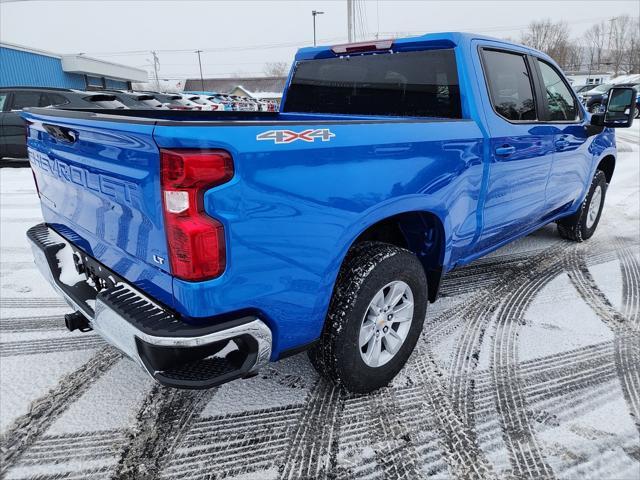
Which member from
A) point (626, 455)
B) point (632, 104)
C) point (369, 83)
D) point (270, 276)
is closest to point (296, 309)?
point (270, 276)

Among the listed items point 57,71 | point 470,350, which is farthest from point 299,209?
point 57,71

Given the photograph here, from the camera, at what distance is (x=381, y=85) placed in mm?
3180

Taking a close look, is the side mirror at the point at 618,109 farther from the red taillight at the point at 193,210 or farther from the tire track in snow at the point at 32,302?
the tire track in snow at the point at 32,302

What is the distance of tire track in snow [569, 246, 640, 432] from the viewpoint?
243 cm

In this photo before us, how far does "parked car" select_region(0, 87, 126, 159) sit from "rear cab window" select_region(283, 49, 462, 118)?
22.6 ft

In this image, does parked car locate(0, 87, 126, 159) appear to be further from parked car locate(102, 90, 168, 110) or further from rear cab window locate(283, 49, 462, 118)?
rear cab window locate(283, 49, 462, 118)

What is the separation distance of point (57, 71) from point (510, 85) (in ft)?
108

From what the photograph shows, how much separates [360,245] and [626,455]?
149 cm

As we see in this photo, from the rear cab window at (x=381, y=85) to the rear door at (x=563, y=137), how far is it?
1028mm

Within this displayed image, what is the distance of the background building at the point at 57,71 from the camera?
23109 millimetres

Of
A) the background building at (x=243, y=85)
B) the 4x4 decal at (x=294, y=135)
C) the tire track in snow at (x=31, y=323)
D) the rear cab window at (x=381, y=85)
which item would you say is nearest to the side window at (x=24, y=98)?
the tire track in snow at (x=31, y=323)

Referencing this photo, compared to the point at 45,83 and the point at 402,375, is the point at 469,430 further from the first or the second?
the point at 45,83

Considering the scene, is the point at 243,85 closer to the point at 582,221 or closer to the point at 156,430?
the point at 582,221

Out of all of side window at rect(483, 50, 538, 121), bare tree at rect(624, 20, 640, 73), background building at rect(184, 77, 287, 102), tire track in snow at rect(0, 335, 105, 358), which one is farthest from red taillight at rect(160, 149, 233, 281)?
bare tree at rect(624, 20, 640, 73)
